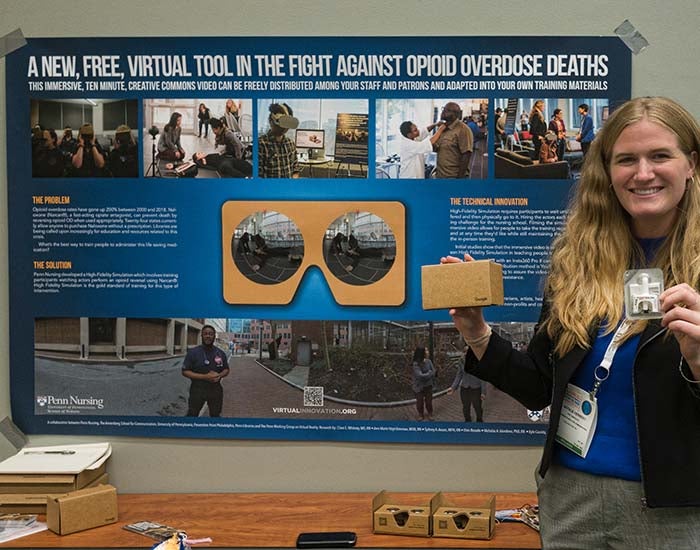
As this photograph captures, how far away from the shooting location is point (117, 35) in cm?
267

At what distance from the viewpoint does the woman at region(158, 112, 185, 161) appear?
2.67m

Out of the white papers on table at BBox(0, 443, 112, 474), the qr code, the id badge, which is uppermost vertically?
the id badge

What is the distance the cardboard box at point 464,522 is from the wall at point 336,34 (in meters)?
0.30

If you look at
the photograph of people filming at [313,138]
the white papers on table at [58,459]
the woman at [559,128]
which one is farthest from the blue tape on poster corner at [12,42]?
the woman at [559,128]

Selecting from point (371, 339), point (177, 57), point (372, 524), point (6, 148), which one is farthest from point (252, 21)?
point (372, 524)

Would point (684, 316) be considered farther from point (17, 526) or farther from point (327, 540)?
point (17, 526)

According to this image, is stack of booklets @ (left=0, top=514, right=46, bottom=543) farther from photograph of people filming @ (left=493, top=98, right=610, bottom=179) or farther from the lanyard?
photograph of people filming @ (left=493, top=98, right=610, bottom=179)

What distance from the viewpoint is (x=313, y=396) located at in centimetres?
267

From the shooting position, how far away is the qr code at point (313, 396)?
2.67 meters

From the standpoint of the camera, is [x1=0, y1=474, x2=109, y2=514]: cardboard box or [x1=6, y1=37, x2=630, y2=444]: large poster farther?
[x1=6, y1=37, x2=630, y2=444]: large poster

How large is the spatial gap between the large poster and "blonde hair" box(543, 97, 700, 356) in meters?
0.83

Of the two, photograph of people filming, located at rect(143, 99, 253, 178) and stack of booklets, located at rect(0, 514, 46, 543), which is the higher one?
photograph of people filming, located at rect(143, 99, 253, 178)

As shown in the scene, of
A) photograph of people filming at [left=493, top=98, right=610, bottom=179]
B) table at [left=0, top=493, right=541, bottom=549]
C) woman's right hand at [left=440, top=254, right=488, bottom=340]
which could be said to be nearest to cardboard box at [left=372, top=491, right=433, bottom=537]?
table at [left=0, top=493, right=541, bottom=549]

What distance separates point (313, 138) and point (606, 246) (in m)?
1.24
